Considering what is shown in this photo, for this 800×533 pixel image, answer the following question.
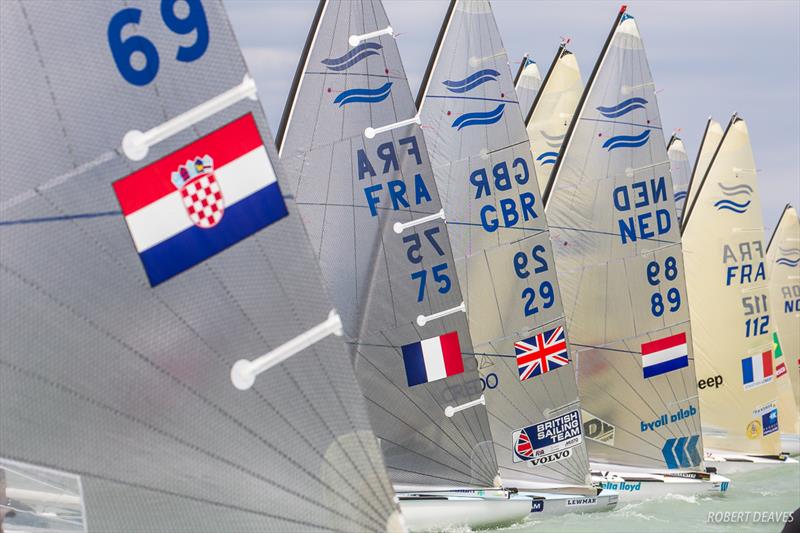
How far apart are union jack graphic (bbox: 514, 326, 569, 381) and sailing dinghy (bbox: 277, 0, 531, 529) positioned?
2.35 metres

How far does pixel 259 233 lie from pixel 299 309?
0.51 m

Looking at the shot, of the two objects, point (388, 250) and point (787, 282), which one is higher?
point (388, 250)

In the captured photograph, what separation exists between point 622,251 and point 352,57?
287 inches

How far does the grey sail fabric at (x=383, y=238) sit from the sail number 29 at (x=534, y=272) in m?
2.69

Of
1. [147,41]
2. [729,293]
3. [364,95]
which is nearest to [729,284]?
[729,293]

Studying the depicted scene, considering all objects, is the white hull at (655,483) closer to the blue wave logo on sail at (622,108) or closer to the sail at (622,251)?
the sail at (622,251)

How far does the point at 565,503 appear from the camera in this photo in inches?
723

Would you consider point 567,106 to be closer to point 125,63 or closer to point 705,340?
point 705,340

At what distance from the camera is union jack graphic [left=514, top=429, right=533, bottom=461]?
1862 centimetres

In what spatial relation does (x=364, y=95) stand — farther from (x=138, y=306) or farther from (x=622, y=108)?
(x=138, y=306)

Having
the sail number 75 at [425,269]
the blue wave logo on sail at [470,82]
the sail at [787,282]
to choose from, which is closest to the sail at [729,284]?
the sail at [787,282]

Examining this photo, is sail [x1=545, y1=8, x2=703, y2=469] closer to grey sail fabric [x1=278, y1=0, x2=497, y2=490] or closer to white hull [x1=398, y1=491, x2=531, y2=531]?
white hull [x1=398, y1=491, x2=531, y2=531]

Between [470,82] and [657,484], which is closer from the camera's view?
[470,82]

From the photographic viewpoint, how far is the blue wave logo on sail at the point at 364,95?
1488 centimetres
